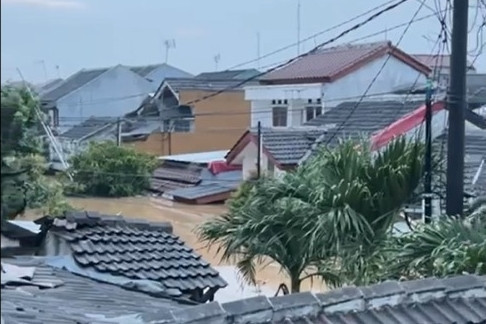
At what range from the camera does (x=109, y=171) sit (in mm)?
29156

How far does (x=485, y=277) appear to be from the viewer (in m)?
4.55

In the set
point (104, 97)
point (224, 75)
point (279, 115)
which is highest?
point (224, 75)

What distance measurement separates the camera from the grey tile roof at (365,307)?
380 cm

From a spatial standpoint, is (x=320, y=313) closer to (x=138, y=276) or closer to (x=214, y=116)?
(x=138, y=276)

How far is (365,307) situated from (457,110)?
3356 millimetres

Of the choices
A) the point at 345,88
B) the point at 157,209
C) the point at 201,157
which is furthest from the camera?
the point at 201,157

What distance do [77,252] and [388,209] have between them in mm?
2731

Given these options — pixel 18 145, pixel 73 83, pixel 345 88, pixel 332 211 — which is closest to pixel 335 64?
pixel 345 88

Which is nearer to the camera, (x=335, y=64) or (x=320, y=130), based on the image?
(x=320, y=130)

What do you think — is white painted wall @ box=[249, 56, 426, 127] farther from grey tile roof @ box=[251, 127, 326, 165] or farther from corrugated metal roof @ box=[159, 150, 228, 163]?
grey tile roof @ box=[251, 127, 326, 165]

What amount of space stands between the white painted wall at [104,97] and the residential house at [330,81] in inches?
437

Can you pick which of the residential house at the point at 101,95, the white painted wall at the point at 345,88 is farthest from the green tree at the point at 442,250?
the residential house at the point at 101,95

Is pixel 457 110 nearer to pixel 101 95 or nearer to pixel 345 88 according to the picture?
pixel 345 88

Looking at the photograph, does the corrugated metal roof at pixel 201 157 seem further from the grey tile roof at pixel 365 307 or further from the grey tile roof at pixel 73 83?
the grey tile roof at pixel 365 307
